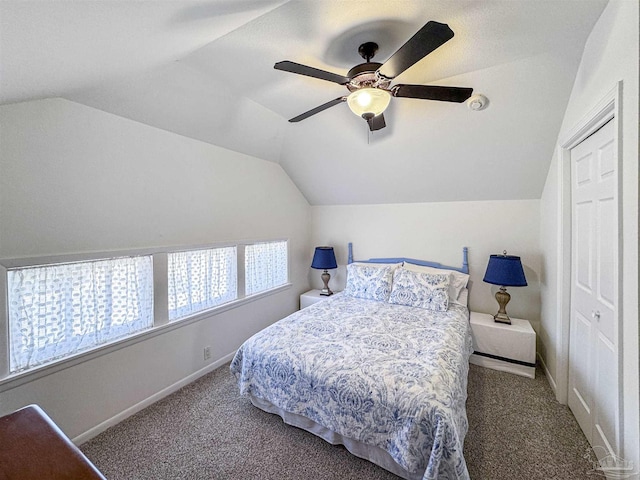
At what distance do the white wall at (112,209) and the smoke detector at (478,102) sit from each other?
2.30 meters

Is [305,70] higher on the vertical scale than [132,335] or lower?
higher

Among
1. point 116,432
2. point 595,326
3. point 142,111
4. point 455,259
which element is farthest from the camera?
point 455,259

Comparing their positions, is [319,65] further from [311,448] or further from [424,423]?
[311,448]

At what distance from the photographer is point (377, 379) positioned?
165 centimetres

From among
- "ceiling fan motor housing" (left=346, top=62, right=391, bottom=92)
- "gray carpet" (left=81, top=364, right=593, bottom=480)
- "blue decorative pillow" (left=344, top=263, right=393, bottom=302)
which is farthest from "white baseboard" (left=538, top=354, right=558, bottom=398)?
"ceiling fan motor housing" (left=346, top=62, right=391, bottom=92)

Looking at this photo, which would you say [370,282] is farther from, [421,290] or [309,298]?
[309,298]

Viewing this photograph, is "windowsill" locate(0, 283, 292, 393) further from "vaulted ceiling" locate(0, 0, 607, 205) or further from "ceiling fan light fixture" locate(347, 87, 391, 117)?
"ceiling fan light fixture" locate(347, 87, 391, 117)

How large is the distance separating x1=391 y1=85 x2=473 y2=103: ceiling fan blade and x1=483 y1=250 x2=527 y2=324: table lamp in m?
1.76

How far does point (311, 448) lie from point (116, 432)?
141 centimetres

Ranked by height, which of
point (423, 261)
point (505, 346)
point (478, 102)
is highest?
point (478, 102)

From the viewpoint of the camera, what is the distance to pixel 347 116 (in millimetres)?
2811

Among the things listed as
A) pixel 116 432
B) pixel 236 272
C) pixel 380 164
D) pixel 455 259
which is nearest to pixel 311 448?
pixel 116 432

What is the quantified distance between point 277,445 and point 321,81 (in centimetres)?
268

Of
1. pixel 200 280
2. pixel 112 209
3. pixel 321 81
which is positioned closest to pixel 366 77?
pixel 321 81
